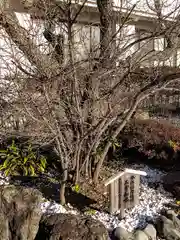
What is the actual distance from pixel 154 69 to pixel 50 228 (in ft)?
11.2

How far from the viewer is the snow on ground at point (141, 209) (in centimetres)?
511

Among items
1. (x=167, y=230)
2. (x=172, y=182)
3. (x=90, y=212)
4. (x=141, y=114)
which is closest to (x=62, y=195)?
(x=90, y=212)

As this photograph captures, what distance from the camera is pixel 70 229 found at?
409 cm

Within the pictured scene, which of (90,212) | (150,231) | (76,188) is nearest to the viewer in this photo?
(150,231)

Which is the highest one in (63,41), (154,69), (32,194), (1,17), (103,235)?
(1,17)

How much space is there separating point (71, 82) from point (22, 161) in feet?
6.71

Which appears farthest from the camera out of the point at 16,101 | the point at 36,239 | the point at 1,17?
the point at 1,17

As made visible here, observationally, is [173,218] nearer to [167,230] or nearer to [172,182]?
[167,230]

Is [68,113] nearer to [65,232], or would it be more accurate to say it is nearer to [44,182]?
[44,182]

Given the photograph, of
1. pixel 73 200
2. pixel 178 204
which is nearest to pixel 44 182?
pixel 73 200

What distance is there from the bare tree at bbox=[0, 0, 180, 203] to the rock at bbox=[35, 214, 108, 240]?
1.04 m

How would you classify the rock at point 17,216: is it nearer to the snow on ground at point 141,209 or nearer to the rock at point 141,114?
the snow on ground at point 141,209

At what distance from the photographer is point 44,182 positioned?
6211 millimetres

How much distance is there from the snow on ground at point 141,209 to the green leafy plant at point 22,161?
0.79 ft
